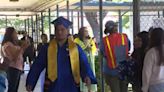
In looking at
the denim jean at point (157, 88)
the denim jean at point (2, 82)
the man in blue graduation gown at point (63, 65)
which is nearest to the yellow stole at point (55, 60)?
the man in blue graduation gown at point (63, 65)

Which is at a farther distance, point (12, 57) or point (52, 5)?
point (52, 5)

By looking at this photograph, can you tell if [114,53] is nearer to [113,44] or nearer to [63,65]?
[113,44]

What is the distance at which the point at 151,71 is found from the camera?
5.88 meters

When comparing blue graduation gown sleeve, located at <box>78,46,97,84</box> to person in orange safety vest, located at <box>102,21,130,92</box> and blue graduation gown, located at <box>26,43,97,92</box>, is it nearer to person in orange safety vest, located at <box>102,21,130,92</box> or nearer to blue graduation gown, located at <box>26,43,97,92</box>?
blue graduation gown, located at <box>26,43,97,92</box>

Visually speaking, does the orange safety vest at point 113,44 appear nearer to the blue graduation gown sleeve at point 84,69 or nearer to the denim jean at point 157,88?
the denim jean at point 157,88

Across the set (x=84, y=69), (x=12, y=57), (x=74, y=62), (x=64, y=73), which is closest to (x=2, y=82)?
(x=64, y=73)

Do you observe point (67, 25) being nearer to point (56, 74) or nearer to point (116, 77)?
point (56, 74)

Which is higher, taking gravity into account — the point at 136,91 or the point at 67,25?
the point at 67,25

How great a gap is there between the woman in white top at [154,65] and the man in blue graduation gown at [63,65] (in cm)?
69

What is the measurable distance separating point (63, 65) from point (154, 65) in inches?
45.3

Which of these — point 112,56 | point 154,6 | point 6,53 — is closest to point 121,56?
point 112,56

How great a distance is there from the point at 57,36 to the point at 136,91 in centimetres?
162

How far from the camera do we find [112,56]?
8.48 metres

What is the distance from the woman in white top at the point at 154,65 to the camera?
19.2 feet
